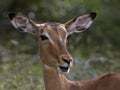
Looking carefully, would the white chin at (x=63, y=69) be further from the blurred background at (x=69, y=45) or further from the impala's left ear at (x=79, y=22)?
the blurred background at (x=69, y=45)

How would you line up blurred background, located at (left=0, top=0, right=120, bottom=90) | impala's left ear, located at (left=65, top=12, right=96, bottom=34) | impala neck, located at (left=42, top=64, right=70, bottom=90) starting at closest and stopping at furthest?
impala neck, located at (left=42, top=64, right=70, bottom=90) → impala's left ear, located at (left=65, top=12, right=96, bottom=34) → blurred background, located at (left=0, top=0, right=120, bottom=90)

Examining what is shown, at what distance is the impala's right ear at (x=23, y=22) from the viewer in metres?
11.3

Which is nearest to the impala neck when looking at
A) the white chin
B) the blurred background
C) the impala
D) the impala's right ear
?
the impala

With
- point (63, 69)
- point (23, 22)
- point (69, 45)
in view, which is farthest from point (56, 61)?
point (69, 45)

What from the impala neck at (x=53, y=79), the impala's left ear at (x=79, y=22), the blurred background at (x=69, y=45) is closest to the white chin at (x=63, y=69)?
the impala neck at (x=53, y=79)

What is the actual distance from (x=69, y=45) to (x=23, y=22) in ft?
19.5

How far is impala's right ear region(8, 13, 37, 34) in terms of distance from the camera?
446 inches

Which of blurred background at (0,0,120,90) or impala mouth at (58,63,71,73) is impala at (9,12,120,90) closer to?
impala mouth at (58,63,71,73)

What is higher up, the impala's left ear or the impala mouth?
the impala mouth

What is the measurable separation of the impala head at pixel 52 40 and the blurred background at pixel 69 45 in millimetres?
1276

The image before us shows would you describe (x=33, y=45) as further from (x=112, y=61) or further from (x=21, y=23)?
(x=21, y=23)

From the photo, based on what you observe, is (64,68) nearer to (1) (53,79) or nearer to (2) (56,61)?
(2) (56,61)

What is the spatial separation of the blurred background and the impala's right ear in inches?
46.0

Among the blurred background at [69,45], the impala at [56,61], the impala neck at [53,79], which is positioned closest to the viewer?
the impala at [56,61]
